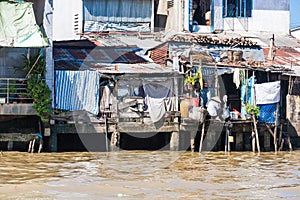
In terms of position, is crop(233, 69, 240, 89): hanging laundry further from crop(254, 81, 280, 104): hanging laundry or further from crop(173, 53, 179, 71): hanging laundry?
crop(173, 53, 179, 71): hanging laundry

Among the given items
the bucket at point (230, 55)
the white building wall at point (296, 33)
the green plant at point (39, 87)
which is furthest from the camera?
the white building wall at point (296, 33)

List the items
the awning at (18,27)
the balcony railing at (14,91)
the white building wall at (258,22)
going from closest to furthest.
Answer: the awning at (18,27)
the balcony railing at (14,91)
the white building wall at (258,22)

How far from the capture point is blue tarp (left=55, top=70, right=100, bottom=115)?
20219 millimetres

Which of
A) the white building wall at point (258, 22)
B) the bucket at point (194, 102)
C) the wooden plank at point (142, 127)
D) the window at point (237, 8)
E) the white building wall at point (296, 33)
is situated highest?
the window at point (237, 8)

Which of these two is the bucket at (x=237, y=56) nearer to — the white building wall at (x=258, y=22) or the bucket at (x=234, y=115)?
the bucket at (x=234, y=115)

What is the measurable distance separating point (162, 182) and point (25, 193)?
3208 mm

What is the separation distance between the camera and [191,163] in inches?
711

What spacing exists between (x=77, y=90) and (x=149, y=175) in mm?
6151

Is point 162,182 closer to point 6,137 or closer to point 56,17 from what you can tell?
point 6,137

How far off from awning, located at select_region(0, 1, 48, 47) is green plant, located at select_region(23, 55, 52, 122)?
1127 mm

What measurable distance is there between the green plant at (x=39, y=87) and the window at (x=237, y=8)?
10971 millimetres

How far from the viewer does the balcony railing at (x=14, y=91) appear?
18656mm

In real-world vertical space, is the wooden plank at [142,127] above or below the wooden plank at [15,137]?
above

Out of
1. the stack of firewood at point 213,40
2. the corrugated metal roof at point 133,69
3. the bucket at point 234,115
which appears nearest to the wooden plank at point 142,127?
the corrugated metal roof at point 133,69
